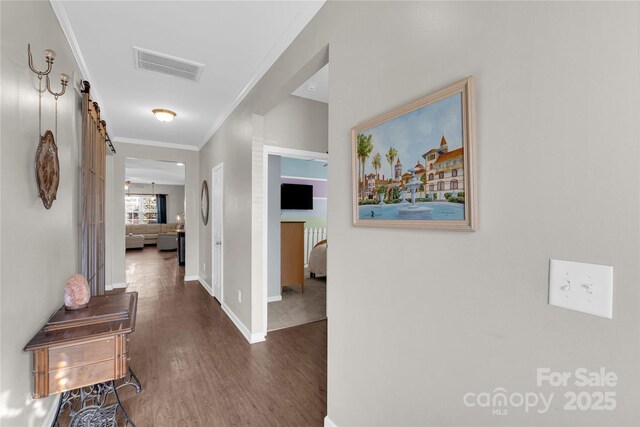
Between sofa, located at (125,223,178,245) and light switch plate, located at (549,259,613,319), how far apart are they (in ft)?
38.4

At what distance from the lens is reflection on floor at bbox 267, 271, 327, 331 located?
11.8ft

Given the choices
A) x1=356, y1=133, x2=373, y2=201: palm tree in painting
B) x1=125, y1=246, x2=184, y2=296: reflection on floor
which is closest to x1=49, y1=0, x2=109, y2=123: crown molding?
x1=356, y1=133, x2=373, y2=201: palm tree in painting

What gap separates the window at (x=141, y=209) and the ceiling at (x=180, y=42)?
1036 centimetres

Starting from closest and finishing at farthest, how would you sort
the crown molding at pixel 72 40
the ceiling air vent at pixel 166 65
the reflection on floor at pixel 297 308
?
1. the crown molding at pixel 72 40
2. the ceiling air vent at pixel 166 65
3. the reflection on floor at pixel 297 308

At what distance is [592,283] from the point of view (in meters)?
0.72

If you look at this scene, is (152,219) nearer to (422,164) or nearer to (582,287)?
(422,164)

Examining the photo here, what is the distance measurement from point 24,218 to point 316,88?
2.58 m

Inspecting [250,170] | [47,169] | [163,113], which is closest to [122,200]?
[163,113]

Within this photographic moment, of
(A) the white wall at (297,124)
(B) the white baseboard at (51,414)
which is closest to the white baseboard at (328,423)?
(B) the white baseboard at (51,414)

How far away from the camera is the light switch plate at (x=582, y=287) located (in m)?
0.69

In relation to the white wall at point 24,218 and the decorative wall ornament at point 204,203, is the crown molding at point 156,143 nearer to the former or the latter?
the decorative wall ornament at point 204,203

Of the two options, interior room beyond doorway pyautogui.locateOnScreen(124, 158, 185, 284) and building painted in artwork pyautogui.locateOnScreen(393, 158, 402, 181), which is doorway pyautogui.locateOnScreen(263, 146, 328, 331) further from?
interior room beyond doorway pyautogui.locateOnScreen(124, 158, 185, 284)

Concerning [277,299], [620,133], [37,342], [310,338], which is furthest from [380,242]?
[277,299]

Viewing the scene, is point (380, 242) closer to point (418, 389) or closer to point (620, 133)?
point (418, 389)
